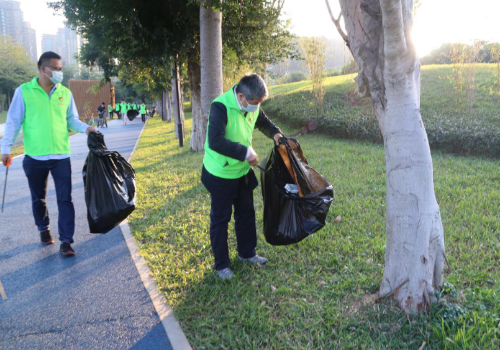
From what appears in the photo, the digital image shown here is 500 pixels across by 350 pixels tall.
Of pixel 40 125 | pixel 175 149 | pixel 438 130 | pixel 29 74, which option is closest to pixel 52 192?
pixel 40 125

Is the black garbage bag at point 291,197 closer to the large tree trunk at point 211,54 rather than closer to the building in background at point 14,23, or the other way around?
the large tree trunk at point 211,54

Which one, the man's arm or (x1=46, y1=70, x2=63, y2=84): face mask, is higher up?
(x1=46, y1=70, x2=63, y2=84): face mask

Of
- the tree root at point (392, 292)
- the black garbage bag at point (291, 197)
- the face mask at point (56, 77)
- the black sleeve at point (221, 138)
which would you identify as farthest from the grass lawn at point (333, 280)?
the face mask at point (56, 77)

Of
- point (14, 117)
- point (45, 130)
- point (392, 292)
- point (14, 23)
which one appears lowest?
point (392, 292)

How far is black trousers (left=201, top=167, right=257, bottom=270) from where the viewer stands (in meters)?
3.42

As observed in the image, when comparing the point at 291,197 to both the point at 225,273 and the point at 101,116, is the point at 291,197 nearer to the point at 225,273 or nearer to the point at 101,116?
the point at 225,273

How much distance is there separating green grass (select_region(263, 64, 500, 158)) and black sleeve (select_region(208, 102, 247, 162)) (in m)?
6.65

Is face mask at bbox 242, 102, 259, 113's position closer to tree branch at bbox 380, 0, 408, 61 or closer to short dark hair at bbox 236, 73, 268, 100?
short dark hair at bbox 236, 73, 268, 100

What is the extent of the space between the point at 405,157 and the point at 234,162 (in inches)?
53.1

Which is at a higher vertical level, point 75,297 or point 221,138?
point 221,138

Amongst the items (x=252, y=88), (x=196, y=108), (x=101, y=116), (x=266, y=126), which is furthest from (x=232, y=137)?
(x=101, y=116)

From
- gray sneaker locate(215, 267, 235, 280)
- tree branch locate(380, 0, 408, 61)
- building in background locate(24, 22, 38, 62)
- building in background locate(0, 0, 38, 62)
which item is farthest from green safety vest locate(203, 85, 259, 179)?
building in background locate(0, 0, 38, 62)

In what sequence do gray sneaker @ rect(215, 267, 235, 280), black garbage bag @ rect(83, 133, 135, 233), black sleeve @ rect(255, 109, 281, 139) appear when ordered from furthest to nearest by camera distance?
black garbage bag @ rect(83, 133, 135, 233) → black sleeve @ rect(255, 109, 281, 139) → gray sneaker @ rect(215, 267, 235, 280)

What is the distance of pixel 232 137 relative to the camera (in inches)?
130
